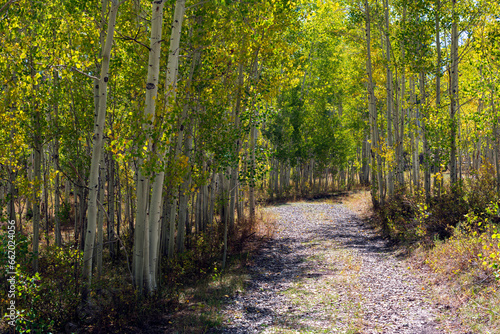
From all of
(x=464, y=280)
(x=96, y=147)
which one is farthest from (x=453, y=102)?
(x=96, y=147)

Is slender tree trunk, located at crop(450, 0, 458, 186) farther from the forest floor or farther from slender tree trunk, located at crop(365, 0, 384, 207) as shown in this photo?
slender tree trunk, located at crop(365, 0, 384, 207)

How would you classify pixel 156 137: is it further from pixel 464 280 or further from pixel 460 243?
pixel 460 243

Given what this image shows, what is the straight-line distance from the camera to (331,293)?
23.9 feet

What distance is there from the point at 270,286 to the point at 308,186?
66.5 ft

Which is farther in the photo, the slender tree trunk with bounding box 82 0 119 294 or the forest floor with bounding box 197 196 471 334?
the forest floor with bounding box 197 196 471 334

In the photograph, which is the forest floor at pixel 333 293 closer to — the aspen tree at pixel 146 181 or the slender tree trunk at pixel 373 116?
the aspen tree at pixel 146 181

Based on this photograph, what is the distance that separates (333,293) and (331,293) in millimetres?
40

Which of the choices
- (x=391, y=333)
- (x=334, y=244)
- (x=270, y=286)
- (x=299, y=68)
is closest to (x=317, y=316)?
(x=391, y=333)

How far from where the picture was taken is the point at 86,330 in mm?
5422

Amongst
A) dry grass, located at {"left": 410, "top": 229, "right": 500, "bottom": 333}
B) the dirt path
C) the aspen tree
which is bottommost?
the dirt path

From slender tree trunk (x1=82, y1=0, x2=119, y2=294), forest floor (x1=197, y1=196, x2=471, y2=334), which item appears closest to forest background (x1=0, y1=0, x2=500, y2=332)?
slender tree trunk (x1=82, y1=0, x2=119, y2=294)

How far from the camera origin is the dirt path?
5.87 metres

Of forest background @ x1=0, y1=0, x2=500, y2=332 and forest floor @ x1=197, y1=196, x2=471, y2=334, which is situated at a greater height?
forest background @ x1=0, y1=0, x2=500, y2=332

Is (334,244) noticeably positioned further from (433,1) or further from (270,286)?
(433,1)
